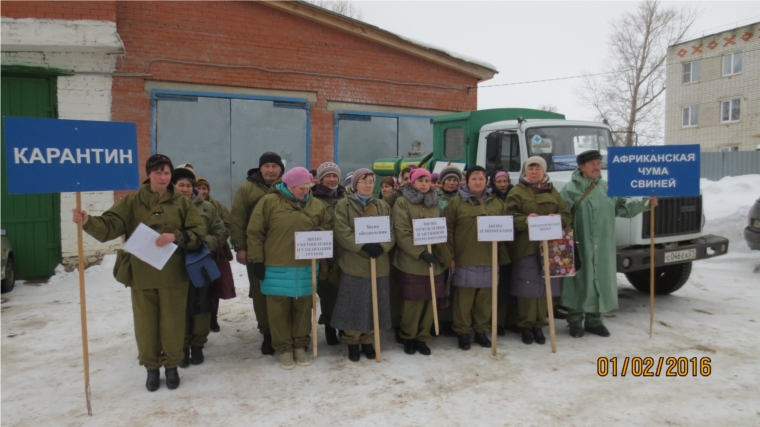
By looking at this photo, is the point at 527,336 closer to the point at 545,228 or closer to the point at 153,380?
the point at 545,228

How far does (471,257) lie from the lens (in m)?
4.55

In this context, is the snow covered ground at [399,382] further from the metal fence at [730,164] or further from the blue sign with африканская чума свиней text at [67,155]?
the metal fence at [730,164]

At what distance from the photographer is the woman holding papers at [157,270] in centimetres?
361

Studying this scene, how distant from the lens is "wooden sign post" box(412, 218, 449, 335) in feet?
14.1

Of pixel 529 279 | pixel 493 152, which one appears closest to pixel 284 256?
pixel 529 279

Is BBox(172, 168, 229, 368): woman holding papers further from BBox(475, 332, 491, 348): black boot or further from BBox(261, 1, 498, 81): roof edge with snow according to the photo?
BBox(261, 1, 498, 81): roof edge with snow

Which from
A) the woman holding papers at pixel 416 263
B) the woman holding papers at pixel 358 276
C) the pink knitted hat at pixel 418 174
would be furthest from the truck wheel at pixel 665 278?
the woman holding papers at pixel 358 276

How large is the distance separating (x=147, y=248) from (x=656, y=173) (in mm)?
4434

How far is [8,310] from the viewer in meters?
6.12

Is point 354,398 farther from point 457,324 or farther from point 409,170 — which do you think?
point 409,170

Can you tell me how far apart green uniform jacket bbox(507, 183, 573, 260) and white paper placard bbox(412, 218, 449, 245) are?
776 mm

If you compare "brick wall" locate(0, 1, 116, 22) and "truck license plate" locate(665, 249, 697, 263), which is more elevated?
"brick wall" locate(0, 1, 116, 22)

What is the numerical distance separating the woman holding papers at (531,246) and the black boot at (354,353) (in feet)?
5.13

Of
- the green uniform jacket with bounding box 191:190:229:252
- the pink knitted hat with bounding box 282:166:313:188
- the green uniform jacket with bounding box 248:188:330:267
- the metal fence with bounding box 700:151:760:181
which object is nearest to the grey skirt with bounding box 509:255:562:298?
the green uniform jacket with bounding box 248:188:330:267
